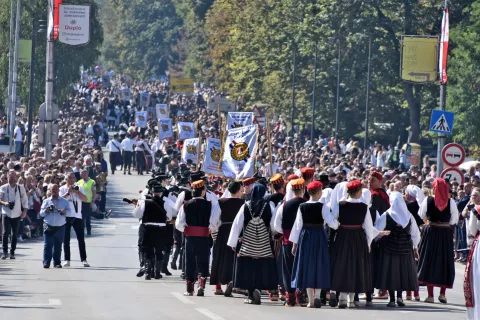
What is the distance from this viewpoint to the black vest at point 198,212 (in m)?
20.8

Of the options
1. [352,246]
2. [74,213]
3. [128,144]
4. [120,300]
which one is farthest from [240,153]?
[128,144]

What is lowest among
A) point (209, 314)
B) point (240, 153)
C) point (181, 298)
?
point (181, 298)

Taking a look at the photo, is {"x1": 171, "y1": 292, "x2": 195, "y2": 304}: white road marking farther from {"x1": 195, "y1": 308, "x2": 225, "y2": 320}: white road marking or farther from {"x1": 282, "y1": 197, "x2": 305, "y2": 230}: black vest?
{"x1": 282, "y1": 197, "x2": 305, "y2": 230}: black vest

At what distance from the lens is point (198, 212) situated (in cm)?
2083

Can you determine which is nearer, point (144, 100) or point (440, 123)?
point (440, 123)

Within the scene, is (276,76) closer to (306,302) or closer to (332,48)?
(332,48)

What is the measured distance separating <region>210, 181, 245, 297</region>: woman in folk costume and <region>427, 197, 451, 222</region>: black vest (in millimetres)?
2549

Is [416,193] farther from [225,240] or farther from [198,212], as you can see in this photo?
[198,212]

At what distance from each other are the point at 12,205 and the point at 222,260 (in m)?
7.77

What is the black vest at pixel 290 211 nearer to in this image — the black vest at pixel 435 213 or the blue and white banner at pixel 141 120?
the black vest at pixel 435 213

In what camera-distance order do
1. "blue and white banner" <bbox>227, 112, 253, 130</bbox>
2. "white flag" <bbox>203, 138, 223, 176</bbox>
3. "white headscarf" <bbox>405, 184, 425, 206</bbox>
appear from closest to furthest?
1. "white headscarf" <bbox>405, 184, 425, 206</bbox>
2. "blue and white banner" <bbox>227, 112, 253, 130</bbox>
3. "white flag" <bbox>203, 138, 223, 176</bbox>

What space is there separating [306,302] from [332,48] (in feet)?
168

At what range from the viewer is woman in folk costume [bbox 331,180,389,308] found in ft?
62.8

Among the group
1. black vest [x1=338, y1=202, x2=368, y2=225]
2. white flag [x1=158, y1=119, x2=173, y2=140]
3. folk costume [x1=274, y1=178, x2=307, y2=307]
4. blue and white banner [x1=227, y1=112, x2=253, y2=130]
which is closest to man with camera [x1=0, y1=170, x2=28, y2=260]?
blue and white banner [x1=227, y1=112, x2=253, y2=130]
